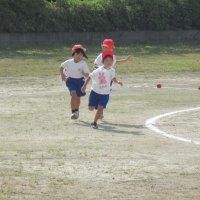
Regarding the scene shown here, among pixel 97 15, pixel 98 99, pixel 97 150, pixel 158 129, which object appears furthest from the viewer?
pixel 97 15

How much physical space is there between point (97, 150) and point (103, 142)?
29.2 inches

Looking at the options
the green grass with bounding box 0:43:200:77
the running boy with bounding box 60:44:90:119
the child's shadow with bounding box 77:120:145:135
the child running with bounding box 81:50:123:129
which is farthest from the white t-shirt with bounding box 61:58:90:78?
the green grass with bounding box 0:43:200:77

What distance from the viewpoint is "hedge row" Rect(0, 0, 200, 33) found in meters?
30.9

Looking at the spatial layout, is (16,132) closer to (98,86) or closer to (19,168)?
(98,86)

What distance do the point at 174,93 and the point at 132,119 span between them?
4.35 metres

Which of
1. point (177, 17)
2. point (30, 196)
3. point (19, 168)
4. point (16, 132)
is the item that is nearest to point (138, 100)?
point (16, 132)

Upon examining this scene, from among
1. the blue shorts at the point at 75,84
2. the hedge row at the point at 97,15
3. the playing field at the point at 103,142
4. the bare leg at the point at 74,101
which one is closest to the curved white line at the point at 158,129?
the playing field at the point at 103,142

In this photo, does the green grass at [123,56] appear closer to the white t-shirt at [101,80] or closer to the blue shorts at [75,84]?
the blue shorts at [75,84]

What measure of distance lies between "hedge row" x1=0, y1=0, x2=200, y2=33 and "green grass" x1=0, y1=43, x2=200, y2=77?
62.7 inches

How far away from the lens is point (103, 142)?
11.5 metres

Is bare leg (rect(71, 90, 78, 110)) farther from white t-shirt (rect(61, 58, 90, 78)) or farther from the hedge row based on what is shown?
the hedge row

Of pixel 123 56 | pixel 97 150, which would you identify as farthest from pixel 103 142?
pixel 123 56

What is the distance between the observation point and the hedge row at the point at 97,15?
101 ft

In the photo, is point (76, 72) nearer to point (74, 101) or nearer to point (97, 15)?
point (74, 101)
